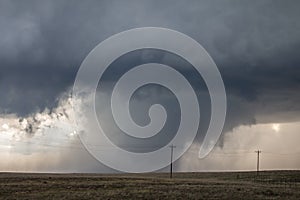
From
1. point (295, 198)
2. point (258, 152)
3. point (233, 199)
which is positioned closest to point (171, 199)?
point (233, 199)

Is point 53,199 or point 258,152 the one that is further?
point 258,152

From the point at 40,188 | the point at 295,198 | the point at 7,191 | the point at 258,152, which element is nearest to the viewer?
the point at 295,198

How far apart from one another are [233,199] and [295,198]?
9.94m

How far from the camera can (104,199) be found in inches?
2269

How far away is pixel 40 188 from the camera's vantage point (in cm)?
7656

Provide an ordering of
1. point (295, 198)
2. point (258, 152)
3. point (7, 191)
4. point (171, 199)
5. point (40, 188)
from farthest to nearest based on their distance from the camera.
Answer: point (258, 152) → point (40, 188) → point (7, 191) → point (295, 198) → point (171, 199)

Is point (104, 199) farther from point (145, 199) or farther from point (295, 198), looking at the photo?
point (295, 198)

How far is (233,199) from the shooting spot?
57.4m

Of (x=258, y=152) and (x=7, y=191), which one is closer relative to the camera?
(x=7, y=191)

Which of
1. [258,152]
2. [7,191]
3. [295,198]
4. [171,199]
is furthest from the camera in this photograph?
[258,152]

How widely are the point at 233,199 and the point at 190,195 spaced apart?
6.79 metres

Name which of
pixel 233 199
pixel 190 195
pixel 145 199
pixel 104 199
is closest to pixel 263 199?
pixel 233 199

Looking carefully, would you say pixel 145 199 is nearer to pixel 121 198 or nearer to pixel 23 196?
pixel 121 198

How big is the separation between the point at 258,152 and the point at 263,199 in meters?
123
